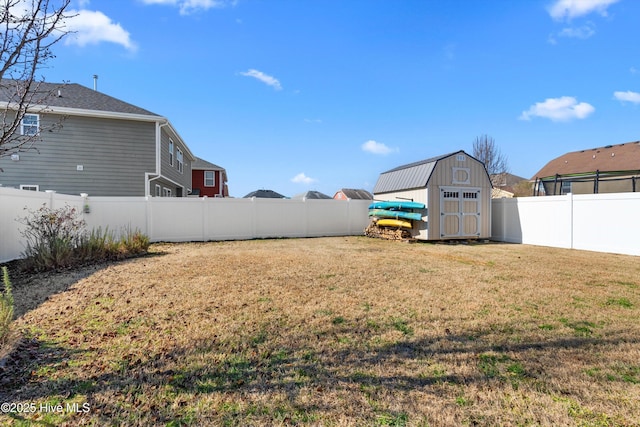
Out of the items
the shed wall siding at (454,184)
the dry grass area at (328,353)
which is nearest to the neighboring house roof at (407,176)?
the shed wall siding at (454,184)

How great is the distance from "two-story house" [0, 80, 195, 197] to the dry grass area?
862cm

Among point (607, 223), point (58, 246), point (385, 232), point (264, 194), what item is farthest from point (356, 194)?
point (58, 246)

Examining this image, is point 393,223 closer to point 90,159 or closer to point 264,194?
point 90,159

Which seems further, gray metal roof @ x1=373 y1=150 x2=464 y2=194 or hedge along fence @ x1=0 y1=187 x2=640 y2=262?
gray metal roof @ x1=373 y1=150 x2=464 y2=194

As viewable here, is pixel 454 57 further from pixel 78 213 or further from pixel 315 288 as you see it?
pixel 78 213

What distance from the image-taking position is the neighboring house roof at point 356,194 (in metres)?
32.0

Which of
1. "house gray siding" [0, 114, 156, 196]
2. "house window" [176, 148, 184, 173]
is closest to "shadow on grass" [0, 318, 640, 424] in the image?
"house gray siding" [0, 114, 156, 196]

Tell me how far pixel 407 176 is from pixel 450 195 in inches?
74.5

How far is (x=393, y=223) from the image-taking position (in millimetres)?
12266

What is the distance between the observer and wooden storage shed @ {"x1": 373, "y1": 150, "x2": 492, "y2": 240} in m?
11.6

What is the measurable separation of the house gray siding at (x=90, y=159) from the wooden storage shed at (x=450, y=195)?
1093 centimetres

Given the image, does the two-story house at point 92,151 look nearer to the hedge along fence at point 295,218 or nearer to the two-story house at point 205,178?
the hedge along fence at point 295,218

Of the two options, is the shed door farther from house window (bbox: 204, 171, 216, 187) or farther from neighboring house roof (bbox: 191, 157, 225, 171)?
house window (bbox: 204, 171, 216, 187)

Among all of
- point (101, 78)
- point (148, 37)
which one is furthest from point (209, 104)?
point (101, 78)
